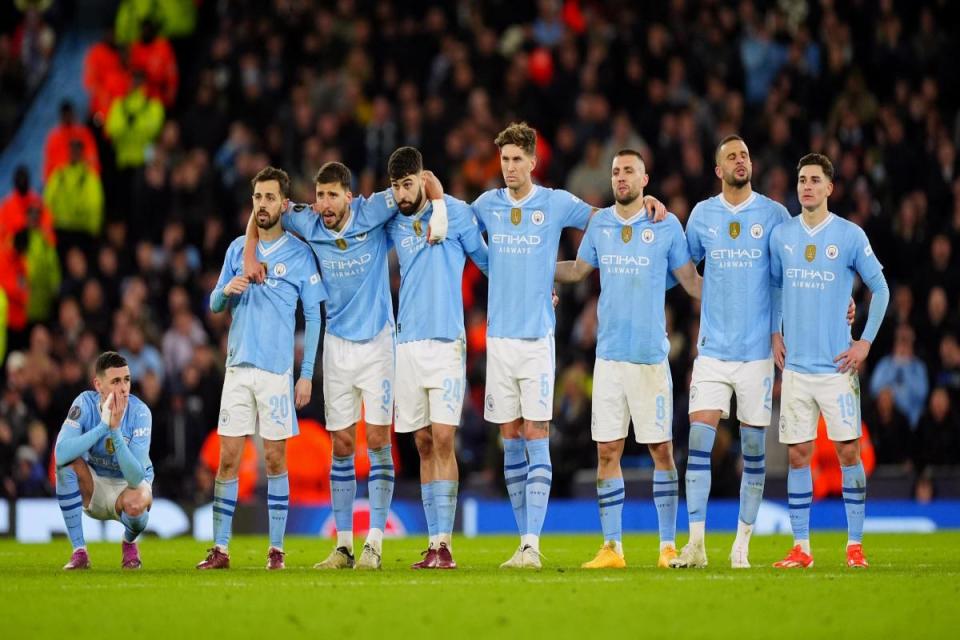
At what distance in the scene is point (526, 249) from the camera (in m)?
13.1

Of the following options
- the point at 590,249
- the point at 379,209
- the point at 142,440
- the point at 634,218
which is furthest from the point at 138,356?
the point at 634,218

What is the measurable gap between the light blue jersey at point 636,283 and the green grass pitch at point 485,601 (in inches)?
65.7

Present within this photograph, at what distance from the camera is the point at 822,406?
12.9m

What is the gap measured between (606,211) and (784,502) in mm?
7087

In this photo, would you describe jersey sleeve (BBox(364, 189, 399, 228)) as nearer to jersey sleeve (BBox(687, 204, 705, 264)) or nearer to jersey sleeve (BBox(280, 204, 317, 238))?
jersey sleeve (BBox(280, 204, 317, 238))

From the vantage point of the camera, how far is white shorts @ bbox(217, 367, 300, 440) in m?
12.9

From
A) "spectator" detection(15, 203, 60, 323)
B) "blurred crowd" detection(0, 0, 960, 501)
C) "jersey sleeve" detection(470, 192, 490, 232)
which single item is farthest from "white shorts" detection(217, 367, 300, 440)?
"spectator" detection(15, 203, 60, 323)

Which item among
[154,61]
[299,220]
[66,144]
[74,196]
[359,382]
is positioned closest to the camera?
[359,382]

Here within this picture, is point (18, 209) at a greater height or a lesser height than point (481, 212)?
greater

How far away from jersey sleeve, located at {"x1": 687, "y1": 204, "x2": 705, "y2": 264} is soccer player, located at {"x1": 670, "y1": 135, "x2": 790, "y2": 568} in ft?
0.35

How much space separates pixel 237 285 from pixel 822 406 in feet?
14.6

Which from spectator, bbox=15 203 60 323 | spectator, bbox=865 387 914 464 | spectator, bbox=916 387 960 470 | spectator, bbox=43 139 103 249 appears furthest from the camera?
spectator, bbox=43 139 103 249

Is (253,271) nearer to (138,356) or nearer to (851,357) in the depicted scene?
(851,357)

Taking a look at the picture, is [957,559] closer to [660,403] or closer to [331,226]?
[660,403]
